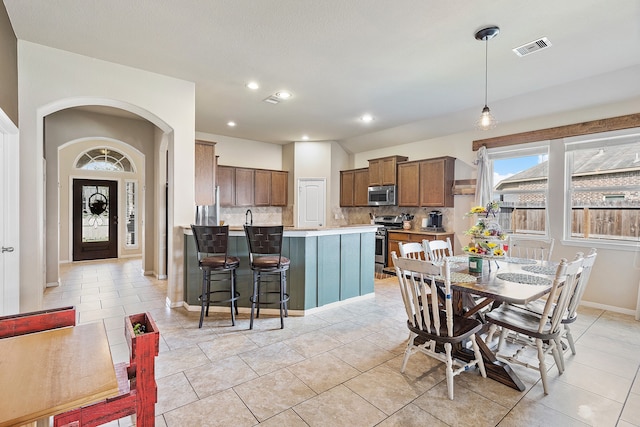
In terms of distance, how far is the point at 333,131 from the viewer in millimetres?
6398

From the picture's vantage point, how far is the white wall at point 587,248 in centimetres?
389

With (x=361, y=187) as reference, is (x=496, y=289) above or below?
below

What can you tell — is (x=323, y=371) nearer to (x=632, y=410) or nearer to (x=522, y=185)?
(x=632, y=410)

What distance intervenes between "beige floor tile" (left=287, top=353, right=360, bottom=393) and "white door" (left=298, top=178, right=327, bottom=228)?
472cm

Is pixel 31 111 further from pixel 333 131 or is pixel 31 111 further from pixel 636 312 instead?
pixel 636 312

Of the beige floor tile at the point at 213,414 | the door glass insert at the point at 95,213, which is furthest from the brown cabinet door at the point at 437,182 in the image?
the door glass insert at the point at 95,213

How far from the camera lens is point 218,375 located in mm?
2400

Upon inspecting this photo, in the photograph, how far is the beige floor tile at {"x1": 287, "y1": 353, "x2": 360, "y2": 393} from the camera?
2314 mm

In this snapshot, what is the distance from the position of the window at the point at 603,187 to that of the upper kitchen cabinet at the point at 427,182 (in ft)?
5.51

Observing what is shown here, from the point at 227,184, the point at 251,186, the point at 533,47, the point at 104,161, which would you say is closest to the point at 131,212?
the point at 104,161

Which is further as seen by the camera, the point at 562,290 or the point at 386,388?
the point at 386,388

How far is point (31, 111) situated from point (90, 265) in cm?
493

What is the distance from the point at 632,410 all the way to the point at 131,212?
365 inches

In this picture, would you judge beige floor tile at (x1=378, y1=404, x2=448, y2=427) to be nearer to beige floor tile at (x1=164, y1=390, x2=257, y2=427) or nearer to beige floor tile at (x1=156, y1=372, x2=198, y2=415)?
beige floor tile at (x1=164, y1=390, x2=257, y2=427)
